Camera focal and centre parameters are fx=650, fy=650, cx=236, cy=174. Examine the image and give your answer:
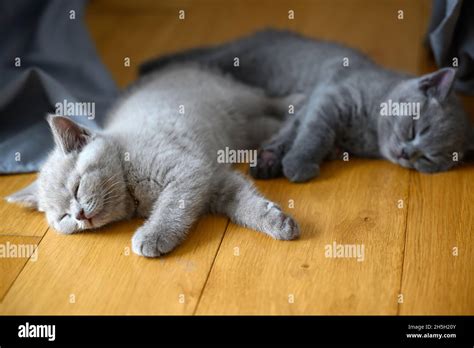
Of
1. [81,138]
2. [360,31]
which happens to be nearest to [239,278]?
[81,138]

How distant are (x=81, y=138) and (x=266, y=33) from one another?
3.39ft

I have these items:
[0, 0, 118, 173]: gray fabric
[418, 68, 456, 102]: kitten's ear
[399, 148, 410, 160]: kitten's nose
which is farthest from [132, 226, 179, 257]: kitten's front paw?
[418, 68, 456, 102]: kitten's ear

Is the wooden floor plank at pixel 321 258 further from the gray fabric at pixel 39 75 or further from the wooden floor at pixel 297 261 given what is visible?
the gray fabric at pixel 39 75

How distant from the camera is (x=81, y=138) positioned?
1.91m

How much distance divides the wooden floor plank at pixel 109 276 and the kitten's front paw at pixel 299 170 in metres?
0.31

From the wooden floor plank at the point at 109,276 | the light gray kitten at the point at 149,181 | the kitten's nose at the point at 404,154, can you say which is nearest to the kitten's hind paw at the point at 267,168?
the light gray kitten at the point at 149,181

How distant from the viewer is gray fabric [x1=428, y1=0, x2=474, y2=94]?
7.50 ft

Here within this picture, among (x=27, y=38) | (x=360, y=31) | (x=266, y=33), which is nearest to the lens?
(x=27, y=38)

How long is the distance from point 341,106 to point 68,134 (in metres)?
0.93

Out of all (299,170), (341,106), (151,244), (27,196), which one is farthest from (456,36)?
(27,196)

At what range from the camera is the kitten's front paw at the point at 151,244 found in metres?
1.76

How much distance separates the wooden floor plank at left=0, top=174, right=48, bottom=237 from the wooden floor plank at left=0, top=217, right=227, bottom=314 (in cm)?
6

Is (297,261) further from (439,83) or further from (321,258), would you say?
(439,83)
